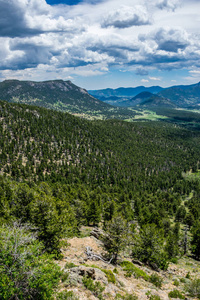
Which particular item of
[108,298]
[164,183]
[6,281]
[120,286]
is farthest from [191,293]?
[164,183]

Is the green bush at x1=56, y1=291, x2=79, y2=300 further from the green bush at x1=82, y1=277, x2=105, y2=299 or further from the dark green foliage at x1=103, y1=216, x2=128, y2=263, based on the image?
the dark green foliage at x1=103, y1=216, x2=128, y2=263

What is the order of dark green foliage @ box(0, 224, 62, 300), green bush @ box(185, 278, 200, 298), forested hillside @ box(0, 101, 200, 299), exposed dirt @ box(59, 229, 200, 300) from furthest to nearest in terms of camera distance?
forested hillside @ box(0, 101, 200, 299) < green bush @ box(185, 278, 200, 298) < exposed dirt @ box(59, 229, 200, 300) < dark green foliage @ box(0, 224, 62, 300)

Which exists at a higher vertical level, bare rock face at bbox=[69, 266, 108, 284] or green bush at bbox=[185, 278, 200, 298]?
bare rock face at bbox=[69, 266, 108, 284]

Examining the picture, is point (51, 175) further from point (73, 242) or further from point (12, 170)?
point (73, 242)

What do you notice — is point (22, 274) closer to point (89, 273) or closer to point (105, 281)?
point (89, 273)

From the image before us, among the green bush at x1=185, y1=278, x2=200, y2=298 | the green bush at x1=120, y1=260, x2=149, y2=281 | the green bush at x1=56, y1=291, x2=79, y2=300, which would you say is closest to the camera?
the green bush at x1=56, y1=291, x2=79, y2=300

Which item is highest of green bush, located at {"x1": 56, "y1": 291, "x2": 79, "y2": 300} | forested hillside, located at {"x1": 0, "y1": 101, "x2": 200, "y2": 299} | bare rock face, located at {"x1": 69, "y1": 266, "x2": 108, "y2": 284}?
green bush, located at {"x1": 56, "y1": 291, "x2": 79, "y2": 300}

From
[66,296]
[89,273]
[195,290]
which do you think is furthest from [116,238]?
[66,296]

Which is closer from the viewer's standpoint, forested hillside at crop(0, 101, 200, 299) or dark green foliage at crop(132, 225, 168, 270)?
forested hillside at crop(0, 101, 200, 299)

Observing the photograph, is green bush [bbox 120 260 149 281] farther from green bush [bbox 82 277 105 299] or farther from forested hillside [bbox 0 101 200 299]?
green bush [bbox 82 277 105 299]

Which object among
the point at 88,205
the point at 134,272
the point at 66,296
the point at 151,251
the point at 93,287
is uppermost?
the point at 66,296

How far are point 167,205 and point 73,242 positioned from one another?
104633 mm

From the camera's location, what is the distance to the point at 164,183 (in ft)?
648

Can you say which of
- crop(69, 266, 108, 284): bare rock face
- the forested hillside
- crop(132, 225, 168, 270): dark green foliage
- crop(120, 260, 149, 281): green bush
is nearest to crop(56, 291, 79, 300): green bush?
crop(69, 266, 108, 284): bare rock face
